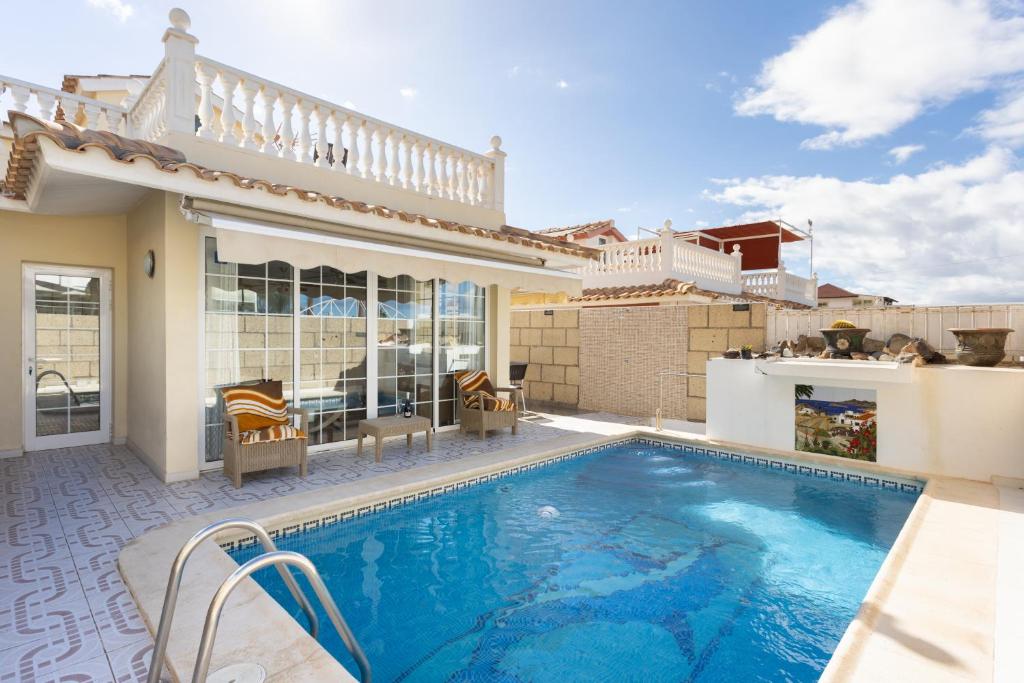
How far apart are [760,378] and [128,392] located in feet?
57.8

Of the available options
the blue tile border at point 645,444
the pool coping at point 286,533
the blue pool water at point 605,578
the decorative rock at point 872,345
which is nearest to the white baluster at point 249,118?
the pool coping at point 286,533

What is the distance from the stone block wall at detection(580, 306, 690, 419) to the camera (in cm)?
1852

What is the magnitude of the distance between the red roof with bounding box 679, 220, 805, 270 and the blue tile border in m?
20.3

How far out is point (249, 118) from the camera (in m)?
11.0

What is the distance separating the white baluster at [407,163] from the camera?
14.0m

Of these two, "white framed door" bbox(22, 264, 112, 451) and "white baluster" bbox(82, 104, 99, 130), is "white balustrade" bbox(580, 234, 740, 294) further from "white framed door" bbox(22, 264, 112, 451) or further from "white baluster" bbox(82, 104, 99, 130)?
"white framed door" bbox(22, 264, 112, 451)

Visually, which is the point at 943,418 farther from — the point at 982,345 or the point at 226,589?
the point at 226,589

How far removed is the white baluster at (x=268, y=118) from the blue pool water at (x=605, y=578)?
28.1ft

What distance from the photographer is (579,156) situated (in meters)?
Answer: 24.9

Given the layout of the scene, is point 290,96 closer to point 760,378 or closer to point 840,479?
point 760,378

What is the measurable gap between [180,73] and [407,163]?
5625mm

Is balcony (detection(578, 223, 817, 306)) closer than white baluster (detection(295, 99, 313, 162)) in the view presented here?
No

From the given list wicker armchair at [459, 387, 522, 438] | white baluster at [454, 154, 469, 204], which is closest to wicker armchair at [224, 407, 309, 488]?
wicker armchair at [459, 387, 522, 438]

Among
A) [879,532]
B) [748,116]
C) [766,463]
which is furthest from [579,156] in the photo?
[879,532]
